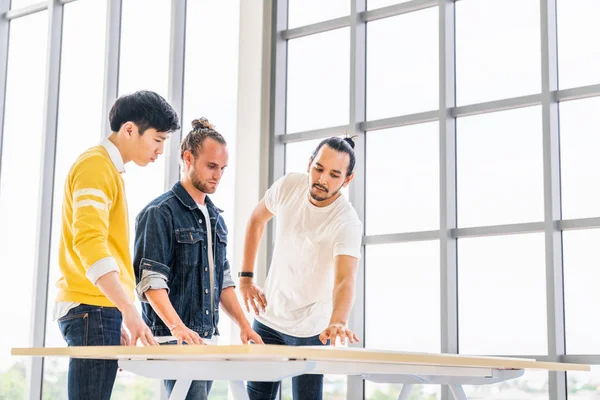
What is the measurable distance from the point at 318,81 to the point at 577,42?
1389mm

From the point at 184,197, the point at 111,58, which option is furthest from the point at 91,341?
the point at 111,58

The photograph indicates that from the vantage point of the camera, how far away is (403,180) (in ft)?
13.8

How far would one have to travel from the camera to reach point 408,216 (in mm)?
4141

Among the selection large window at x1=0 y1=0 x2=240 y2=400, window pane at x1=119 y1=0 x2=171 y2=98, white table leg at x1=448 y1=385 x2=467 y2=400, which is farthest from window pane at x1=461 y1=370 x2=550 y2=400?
window pane at x1=119 y1=0 x2=171 y2=98

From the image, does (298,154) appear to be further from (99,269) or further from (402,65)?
(99,269)

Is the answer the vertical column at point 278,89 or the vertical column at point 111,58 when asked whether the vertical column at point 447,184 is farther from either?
the vertical column at point 111,58

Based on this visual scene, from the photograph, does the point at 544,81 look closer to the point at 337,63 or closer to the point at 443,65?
the point at 443,65

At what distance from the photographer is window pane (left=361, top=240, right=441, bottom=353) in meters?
3.99

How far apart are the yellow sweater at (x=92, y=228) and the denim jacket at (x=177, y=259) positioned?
0.10m

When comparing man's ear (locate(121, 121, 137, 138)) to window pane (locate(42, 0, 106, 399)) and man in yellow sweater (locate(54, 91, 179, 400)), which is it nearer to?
man in yellow sweater (locate(54, 91, 179, 400))

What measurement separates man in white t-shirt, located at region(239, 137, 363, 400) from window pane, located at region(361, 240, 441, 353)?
3.65ft

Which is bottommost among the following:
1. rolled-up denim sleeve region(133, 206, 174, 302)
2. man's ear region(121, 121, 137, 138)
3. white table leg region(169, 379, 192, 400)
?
white table leg region(169, 379, 192, 400)

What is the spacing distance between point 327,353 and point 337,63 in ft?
10.1

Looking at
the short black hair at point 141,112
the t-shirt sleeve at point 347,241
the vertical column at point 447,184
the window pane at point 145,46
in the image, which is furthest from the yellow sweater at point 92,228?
the window pane at point 145,46
